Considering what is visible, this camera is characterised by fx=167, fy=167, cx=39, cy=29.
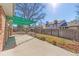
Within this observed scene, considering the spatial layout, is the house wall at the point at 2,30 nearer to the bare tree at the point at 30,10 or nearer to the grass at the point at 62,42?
the bare tree at the point at 30,10

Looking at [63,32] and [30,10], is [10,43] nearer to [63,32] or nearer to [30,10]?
[30,10]

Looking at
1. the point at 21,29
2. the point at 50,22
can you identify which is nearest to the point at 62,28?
the point at 50,22

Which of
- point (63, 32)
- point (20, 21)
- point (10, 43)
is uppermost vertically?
point (20, 21)

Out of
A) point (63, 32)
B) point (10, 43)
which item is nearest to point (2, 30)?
point (10, 43)

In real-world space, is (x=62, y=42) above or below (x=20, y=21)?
below

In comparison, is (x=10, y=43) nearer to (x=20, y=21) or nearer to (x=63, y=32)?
(x=20, y=21)

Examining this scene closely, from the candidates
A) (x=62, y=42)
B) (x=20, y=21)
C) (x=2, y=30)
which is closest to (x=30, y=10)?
(x=20, y=21)

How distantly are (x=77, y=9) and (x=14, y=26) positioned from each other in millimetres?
871

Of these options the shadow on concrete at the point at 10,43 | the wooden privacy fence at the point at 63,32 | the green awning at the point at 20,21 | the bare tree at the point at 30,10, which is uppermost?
the bare tree at the point at 30,10

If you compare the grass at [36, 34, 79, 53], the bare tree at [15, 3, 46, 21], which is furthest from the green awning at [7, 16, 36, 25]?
the grass at [36, 34, 79, 53]

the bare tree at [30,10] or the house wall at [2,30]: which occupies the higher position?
the bare tree at [30,10]

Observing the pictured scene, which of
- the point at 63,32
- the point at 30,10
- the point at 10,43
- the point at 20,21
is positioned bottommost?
the point at 10,43

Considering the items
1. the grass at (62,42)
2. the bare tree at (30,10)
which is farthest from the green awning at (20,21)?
the grass at (62,42)

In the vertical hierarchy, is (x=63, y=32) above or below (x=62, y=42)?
above
